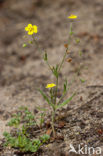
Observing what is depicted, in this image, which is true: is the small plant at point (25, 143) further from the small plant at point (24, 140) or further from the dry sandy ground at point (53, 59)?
the dry sandy ground at point (53, 59)

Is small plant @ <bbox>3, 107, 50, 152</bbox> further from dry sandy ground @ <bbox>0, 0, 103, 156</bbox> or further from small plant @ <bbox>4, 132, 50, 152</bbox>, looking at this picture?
dry sandy ground @ <bbox>0, 0, 103, 156</bbox>

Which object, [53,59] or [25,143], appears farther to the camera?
[53,59]

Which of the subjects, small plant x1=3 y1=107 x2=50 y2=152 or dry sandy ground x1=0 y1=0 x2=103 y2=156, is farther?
dry sandy ground x1=0 y1=0 x2=103 y2=156

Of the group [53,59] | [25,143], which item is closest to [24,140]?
[25,143]

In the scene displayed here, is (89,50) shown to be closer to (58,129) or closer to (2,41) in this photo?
(2,41)

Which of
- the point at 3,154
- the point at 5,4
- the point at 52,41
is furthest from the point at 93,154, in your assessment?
the point at 5,4

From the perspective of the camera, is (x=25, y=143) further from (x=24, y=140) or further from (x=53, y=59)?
(x=53, y=59)

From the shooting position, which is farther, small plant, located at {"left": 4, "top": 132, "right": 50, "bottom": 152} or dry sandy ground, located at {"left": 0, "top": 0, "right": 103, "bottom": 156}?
dry sandy ground, located at {"left": 0, "top": 0, "right": 103, "bottom": 156}

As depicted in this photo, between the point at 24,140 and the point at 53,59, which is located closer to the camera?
the point at 24,140

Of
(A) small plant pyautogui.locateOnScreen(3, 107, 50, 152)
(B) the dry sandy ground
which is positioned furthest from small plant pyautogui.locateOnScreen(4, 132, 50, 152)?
(B) the dry sandy ground
